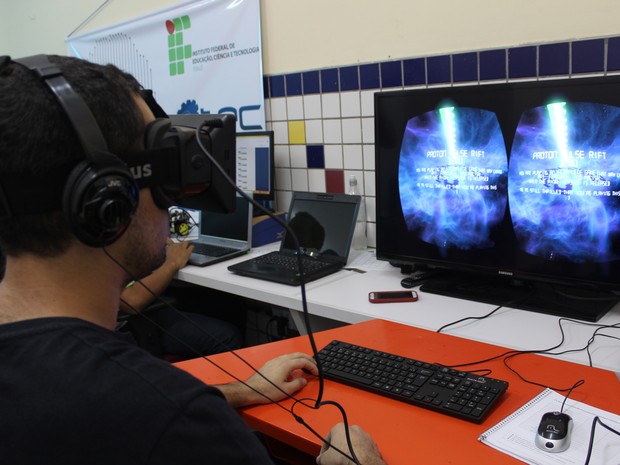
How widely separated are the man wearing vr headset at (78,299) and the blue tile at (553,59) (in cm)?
132

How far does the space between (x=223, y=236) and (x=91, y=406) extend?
177cm

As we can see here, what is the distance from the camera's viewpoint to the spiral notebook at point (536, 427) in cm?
94

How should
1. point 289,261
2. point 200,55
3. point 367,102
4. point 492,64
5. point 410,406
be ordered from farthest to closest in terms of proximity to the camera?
1. point 200,55
2. point 367,102
3. point 289,261
4. point 492,64
5. point 410,406

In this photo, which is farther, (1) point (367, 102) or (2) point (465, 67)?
(1) point (367, 102)

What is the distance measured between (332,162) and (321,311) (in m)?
0.82

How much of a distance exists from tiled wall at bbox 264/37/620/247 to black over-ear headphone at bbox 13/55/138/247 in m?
1.42

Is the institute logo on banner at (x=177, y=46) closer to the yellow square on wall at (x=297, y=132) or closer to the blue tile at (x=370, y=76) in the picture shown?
the yellow square on wall at (x=297, y=132)

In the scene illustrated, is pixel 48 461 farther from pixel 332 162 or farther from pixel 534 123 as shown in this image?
pixel 332 162

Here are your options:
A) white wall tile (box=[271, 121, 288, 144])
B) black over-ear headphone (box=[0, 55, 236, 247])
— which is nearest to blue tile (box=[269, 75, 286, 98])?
white wall tile (box=[271, 121, 288, 144])

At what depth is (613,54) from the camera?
1.63 metres

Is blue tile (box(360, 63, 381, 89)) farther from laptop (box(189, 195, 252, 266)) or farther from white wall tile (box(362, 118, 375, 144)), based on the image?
laptop (box(189, 195, 252, 266))

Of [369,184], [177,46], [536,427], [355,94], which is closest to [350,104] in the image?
[355,94]

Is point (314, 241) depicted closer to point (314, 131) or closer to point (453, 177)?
point (314, 131)

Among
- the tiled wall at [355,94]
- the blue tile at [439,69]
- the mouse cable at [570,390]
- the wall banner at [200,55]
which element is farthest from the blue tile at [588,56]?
the wall banner at [200,55]
